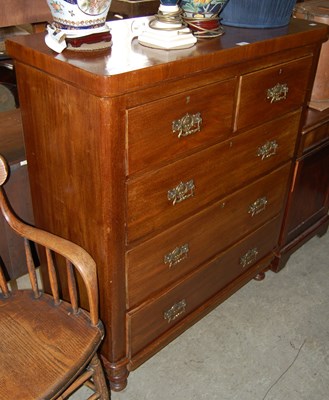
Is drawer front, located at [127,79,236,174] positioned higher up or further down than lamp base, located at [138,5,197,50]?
further down

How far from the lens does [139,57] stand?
4.30 feet

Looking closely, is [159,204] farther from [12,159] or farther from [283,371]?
[283,371]

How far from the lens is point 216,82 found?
1.47 m

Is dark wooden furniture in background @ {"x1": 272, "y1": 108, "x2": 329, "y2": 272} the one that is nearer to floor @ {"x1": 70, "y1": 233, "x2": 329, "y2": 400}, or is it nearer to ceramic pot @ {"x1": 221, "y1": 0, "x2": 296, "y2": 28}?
floor @ {"x1": 70, "y1": 233, "x2": 329, "y2": 400}

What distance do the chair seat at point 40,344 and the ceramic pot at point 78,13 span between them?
2.68 ft


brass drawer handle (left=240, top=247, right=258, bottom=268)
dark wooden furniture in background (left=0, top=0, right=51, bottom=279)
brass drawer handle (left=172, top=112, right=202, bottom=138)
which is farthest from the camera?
brass drawer handle (left=240, top=247, right=258, bottom=268)

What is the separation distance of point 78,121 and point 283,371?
4.31ft

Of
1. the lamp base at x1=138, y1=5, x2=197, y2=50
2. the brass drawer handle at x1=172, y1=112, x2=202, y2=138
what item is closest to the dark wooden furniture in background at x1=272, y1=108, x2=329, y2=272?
the brass drawer handle at x1=172, y1=112, x2=202, y2=138

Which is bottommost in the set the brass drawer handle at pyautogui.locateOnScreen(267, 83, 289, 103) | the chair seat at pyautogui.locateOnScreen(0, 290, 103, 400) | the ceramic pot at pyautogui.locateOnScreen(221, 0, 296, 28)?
the chair seat at pyautogui.locateOnScreen(0, 290, 103, 400)

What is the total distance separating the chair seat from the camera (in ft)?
4.00

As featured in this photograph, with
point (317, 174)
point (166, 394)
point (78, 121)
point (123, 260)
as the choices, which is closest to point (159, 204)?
point (123, 260)

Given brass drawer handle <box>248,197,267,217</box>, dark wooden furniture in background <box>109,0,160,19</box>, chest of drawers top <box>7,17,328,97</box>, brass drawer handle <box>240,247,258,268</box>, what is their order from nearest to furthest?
chest of drawers top <box>7,17,328,97</box> < brass drawer handle <box>248,197,267,217</box> < brass drawer handle <box>240,247,258,268</box> < dark wooden furniture in background <box>109,0,160,19</box>

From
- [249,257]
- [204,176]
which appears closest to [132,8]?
[204,176]

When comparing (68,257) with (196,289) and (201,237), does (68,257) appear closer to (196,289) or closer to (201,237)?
(201,237)
